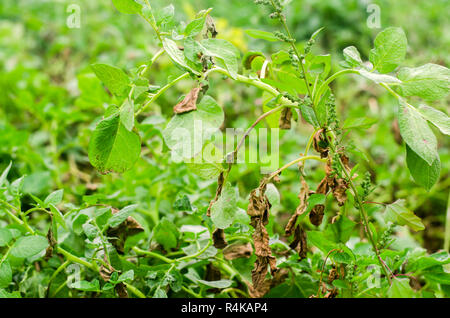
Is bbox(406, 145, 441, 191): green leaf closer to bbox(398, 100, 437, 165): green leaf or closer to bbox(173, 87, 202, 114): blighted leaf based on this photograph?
bbox(398, 100, 437, 165): green leaf

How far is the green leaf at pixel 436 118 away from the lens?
0.65m

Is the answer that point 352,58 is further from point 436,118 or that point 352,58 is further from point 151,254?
point 151,254

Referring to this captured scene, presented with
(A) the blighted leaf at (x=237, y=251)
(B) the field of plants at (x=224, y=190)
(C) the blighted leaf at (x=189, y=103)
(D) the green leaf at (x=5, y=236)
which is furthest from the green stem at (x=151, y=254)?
(C) the blighted leaf at (x=189, y=103)

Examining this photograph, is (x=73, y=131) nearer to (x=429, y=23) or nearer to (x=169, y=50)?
(x=169, y=50)

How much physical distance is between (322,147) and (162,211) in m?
0.52

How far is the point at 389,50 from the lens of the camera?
70cm

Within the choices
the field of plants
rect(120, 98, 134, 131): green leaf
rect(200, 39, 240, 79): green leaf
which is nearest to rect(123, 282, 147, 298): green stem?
the field of plants

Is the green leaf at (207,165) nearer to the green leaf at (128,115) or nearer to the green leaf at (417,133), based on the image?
the green leaf at (128,115)

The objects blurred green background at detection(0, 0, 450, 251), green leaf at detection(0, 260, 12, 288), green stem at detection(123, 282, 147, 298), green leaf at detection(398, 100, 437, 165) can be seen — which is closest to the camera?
green leaf at detection(398, 100, 437, 165)

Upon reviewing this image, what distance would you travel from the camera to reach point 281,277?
0.91 meters

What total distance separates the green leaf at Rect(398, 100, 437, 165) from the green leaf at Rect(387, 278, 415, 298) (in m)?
0.22

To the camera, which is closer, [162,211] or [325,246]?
[325,246]

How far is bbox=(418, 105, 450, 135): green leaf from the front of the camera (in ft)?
2.13

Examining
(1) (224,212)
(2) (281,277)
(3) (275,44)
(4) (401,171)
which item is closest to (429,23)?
(3) (275,44)
